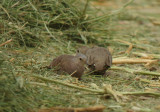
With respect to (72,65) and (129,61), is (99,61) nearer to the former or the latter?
(72,65)

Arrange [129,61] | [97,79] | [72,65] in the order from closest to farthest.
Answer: [72,65], [97,79], [129,61]

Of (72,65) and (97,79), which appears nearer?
(72,65)

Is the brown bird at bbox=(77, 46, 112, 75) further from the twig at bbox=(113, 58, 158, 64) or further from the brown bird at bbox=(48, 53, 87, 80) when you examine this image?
the twig at bbox=(113, 58, 158, 64)

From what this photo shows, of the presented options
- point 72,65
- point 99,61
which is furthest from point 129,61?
point 72,65

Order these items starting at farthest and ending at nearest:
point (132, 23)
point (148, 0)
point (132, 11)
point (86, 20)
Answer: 1. point (148, 0)
2. point (132, 11)
3. point (132, 23)
4. point (86, 20)

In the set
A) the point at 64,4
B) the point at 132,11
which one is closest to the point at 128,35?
the point at 64,4

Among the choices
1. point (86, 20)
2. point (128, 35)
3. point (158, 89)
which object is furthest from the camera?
point (128, 35)

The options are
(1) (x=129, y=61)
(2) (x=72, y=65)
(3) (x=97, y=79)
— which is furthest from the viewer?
(1) (x=129, y=61)

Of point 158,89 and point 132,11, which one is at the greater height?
point 132,11

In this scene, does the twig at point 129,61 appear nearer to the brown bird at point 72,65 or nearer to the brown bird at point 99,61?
the brown bird at point 99,61

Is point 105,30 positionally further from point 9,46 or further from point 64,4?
point 9,46

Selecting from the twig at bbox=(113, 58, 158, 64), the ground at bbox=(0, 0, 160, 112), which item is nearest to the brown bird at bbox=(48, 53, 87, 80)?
the ground at bbox=(0, 0, 160, 112)
